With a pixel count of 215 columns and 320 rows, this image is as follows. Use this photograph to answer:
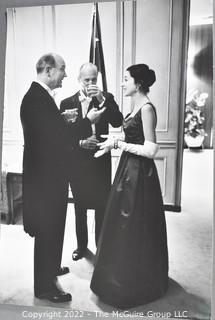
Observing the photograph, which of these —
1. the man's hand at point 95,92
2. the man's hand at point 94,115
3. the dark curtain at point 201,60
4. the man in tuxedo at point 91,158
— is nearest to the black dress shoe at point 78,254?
the man in tuxedo at point 91,158

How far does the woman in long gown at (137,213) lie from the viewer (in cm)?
164

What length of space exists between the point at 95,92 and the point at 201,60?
20.2 inches

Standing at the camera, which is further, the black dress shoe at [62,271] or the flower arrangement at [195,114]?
the black dress shoe at [62,271]

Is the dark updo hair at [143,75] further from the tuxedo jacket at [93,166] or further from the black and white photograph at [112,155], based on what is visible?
the tuxedo jacket at [93,166]

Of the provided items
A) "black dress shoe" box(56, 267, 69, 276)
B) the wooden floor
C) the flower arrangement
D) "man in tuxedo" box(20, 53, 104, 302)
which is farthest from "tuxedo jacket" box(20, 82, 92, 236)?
the flower arrangement

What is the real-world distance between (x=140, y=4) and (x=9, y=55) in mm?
701

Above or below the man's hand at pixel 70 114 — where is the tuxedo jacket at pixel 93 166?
below

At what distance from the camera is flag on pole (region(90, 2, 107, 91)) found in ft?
5.48

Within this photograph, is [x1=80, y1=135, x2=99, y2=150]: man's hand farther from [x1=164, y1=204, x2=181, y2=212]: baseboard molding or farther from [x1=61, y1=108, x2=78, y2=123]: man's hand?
[x1=164, y1=204, x2=181, y2=212]: baseboard molding

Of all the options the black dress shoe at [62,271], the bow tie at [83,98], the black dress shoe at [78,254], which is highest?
the bow tie at [83,98]

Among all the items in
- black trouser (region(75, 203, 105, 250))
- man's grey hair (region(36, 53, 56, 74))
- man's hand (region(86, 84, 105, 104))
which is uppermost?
man's grey hair (region(36, 53, 56, 74))

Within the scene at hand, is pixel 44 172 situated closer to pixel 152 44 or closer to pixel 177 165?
pixel 177 165

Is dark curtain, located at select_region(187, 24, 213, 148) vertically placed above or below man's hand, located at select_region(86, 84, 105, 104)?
above

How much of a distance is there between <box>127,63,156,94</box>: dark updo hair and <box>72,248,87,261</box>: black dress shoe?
0.83 meters
